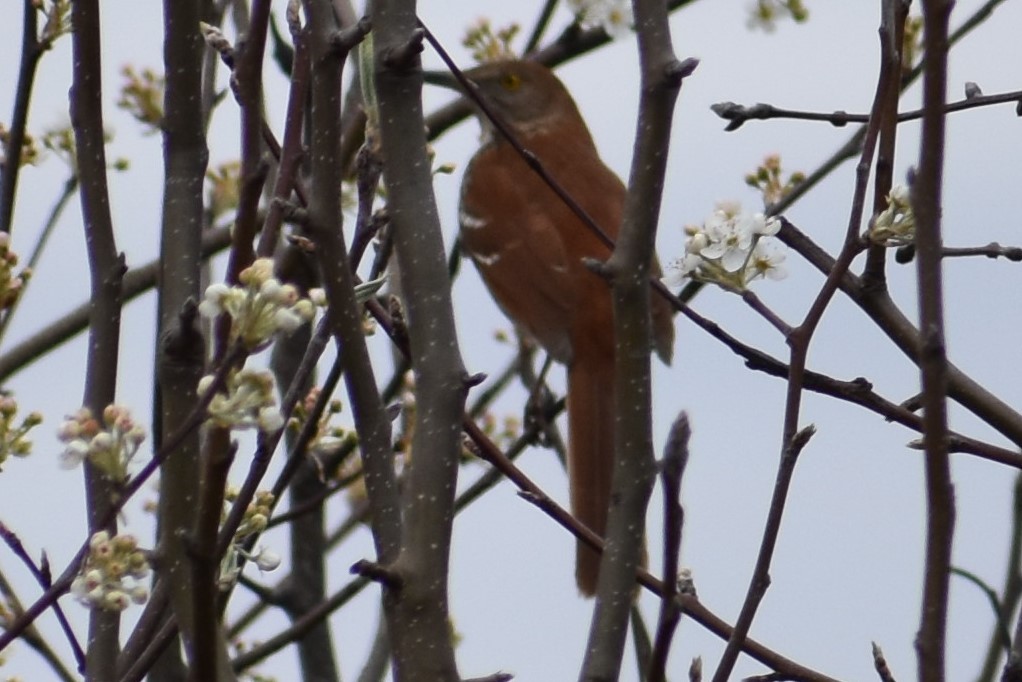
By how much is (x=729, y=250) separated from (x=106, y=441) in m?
0.94

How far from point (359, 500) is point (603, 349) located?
875 millimetres

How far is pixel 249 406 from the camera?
4.39ft

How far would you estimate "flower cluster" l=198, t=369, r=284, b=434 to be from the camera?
133 centimetres

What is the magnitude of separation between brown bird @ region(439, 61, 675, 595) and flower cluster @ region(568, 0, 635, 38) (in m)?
0.69

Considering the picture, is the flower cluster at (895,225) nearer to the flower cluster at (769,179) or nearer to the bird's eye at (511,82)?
the flower cluster at (769,179)

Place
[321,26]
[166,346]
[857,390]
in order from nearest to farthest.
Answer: [166,346] < [321,26] < [857,390]

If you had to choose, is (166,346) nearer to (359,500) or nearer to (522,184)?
(359,500)

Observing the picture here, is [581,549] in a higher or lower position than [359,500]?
lower

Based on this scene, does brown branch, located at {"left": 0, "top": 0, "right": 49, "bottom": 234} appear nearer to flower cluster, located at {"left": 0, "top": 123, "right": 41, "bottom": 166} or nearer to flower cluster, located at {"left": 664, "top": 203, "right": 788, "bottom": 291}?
flower cluster, located at {"left": 0, "top": 123, "right": 41, "bottom": 166}

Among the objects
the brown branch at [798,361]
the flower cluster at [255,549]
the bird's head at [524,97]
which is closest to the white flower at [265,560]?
the flower cluster at [255,549]

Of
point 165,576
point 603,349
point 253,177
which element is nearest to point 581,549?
point 603,349

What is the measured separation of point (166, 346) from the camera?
5.35 ft

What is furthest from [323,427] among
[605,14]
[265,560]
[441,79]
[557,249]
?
[441,79]

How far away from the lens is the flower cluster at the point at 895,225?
6.70 feet
